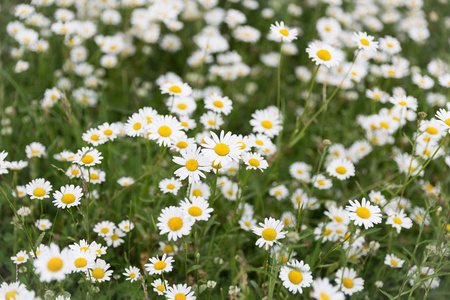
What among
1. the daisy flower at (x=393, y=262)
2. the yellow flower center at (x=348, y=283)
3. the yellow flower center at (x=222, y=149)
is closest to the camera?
the yellow flower center at (x=222, y=149)

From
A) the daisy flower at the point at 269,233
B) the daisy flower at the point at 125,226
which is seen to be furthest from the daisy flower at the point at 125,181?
the daisy flower at the point at 269,233

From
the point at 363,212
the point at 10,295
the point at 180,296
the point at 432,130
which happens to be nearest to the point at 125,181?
the point at 180,296

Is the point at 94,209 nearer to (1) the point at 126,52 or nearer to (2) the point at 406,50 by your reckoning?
(1) the point at 126,52

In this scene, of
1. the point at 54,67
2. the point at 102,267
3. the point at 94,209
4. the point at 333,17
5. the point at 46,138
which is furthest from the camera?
the point at 333,17

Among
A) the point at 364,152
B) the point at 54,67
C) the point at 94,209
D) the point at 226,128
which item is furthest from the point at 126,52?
the point at 364,152

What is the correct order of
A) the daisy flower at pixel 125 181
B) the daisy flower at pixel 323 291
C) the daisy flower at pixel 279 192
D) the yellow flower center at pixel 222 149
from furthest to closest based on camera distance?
the daisy flower at pixel 279 192 → the daisy flower at pixel 125 181 → the yellow flower center at pixel 222 149 → the daisy flower at pixel 323 291

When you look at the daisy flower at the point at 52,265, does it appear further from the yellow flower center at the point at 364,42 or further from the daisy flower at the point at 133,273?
Answer: the yellow flower center at the point at 364,42
